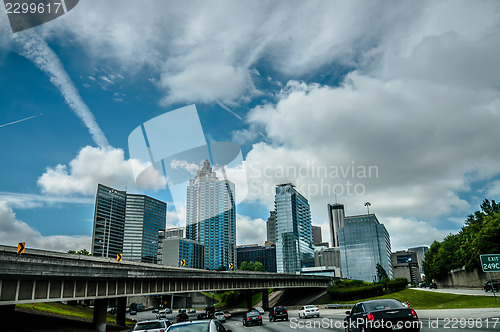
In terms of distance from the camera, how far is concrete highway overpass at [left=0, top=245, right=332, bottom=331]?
86.5 ft

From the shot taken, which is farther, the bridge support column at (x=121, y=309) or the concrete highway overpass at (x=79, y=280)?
the bridge support column at (x=121, y=309)

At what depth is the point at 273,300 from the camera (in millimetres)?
109375

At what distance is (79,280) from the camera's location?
32906 mm

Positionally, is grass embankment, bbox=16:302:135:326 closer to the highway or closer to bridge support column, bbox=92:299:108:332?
bridge support column, bbox=92:299:108:332

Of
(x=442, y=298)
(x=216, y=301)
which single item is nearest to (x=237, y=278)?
(x=442, y=298)

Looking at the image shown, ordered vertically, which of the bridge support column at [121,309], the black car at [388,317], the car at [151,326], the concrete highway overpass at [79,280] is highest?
the concrete highway overpass at [79,280]

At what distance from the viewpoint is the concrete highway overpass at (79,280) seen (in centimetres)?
2638

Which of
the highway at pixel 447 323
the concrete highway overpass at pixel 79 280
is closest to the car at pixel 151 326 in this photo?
the highway at pixel 447 323

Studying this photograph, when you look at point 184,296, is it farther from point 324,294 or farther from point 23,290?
point 23,290

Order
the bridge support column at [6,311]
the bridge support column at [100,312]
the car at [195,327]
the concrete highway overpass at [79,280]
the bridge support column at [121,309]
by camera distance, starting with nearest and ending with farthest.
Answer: the car at [195,327], the concrete highway overpass at [79,280], the bridge support column at [6,311], the bridge support column at [100,312], the bridge support column at [121,309]

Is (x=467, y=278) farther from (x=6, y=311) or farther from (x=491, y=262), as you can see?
(x=6, y=311)

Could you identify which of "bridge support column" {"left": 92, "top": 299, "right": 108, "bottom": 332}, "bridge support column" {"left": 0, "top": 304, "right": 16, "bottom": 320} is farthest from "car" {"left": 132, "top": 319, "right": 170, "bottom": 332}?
"bridge support column" {"left": 0, "top": 304, "right": 16, "bottom": 320}

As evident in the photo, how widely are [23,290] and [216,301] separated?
129017mm

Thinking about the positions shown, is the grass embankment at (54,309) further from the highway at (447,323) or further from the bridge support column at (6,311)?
the highway at (447,323)
